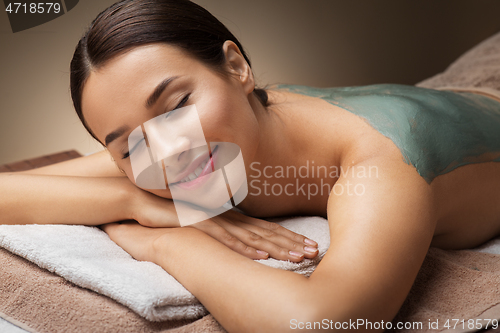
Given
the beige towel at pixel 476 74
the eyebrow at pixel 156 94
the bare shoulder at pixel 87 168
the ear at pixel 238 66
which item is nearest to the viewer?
the eyebrow at pixel 156 94

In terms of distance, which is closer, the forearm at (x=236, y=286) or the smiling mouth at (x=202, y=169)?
the forearm at (x=236, y=286)

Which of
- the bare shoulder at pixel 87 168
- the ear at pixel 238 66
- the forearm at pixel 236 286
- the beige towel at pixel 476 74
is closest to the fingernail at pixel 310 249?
the forearm at pixel 236 286

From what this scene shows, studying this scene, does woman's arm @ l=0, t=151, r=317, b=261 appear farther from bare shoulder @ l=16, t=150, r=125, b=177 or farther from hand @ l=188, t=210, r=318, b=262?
bare shoulder @ l=16, t=150, r=125, b=177

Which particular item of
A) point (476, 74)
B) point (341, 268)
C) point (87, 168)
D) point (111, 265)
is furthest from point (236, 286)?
point (476, 74)

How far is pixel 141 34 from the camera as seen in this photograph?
0.71 metres

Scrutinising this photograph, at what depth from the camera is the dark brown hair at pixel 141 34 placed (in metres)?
0.71

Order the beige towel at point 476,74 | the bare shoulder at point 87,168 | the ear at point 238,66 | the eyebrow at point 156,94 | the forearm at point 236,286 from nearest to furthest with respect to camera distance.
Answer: the forearm at point 236,286
the eyebrow at point 156,94
the ear at point 238,66
the bare shoulder at point 87,168
the beige towel at point 476,74

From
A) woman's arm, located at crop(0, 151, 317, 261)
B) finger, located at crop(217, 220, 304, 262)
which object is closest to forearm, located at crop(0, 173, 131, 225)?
woman's arm, located at crop(0, 151, 317, 261)

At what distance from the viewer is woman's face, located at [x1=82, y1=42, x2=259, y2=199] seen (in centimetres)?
68

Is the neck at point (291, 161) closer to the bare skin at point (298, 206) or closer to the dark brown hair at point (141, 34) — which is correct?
the bare skin at point (298, 206)

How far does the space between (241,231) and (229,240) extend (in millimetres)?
46

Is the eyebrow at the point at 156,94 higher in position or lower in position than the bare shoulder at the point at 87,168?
higher

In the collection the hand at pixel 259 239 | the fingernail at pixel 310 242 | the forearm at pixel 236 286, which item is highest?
the forearm at pixel 236 286

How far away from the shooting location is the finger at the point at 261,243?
0.71 meters
